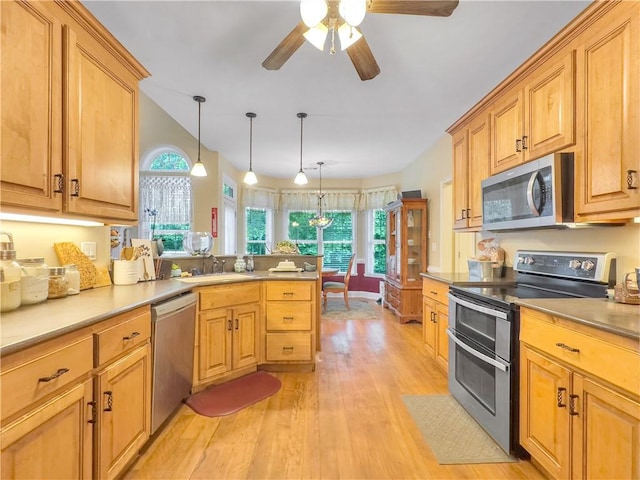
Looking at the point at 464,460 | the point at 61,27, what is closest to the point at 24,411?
the point at 61,27

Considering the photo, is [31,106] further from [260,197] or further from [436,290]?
[260,197]

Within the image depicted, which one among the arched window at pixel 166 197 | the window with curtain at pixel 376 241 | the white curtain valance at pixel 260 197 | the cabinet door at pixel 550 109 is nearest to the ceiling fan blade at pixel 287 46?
the cabinet door at pixel 550 109

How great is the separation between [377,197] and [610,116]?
5.18 meters

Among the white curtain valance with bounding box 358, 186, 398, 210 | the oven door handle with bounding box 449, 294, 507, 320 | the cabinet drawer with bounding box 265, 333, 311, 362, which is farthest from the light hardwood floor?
the white curtain valance with bounding box 358, 186, 398, 210

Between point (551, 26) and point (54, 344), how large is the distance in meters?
3.15

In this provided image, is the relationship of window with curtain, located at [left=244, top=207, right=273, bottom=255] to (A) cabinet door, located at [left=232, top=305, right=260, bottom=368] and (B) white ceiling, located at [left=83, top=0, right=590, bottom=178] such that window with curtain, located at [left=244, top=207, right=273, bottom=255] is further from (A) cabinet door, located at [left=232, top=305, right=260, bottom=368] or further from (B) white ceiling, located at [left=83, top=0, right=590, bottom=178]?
(A) cabinet door, located at [left=232, top=305, right=260, bottom=368]

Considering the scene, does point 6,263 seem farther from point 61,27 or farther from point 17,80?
point 61,27

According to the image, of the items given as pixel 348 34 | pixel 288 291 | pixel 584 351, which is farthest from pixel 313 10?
pixel 288 291

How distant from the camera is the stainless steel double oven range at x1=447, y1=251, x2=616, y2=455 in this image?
1.71 meters

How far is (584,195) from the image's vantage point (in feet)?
5.51

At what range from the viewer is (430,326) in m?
3.01

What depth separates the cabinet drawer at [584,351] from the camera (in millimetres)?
1094

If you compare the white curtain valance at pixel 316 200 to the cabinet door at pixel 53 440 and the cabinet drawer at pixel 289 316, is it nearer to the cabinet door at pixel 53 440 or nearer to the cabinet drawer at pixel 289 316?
the cabinet drawer at pixel 289 316

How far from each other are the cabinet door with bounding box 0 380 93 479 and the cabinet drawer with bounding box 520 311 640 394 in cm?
198
